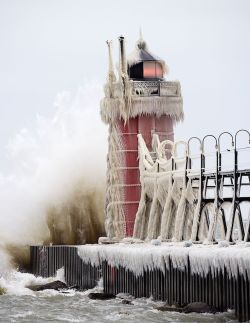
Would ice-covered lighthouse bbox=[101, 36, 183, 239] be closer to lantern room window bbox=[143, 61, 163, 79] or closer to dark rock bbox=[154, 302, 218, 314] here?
lantern room window bbox=[143, 61, 163, 79]

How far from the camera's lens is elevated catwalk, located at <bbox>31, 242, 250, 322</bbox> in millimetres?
31812

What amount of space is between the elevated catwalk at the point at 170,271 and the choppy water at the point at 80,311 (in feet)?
2.15

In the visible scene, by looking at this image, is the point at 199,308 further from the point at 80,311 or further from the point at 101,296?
the point at 101,296

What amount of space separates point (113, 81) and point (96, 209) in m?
8.63

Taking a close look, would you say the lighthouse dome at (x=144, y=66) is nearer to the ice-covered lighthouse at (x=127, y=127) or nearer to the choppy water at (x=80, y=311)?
the ice-covered lighthouse at (x=127, y=127)

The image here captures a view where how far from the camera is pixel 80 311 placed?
127ft

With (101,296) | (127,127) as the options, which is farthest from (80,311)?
(127,127)

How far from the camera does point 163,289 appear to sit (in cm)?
3778

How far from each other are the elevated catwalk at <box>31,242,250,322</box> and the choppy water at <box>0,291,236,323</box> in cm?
66

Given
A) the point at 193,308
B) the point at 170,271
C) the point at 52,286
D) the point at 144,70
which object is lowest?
the point at 52,286

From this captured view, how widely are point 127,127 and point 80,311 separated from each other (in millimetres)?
15060

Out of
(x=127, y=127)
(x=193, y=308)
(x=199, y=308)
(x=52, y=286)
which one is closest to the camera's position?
(x=199, y=308)

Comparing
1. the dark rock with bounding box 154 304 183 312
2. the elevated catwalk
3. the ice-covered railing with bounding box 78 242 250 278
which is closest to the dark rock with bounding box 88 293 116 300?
the elevated catwalk

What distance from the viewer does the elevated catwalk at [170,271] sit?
31.8 m
